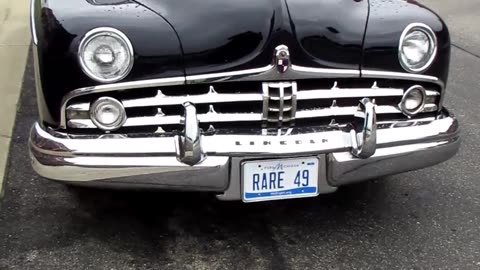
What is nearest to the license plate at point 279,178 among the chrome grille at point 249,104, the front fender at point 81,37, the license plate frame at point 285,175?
the license plate frame at point 285,175

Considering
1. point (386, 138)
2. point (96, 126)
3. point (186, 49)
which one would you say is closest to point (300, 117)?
point (386, 138)

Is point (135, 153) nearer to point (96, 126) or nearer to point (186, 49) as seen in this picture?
point (96, 126)

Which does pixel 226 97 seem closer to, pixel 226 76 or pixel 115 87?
pixel 226 76

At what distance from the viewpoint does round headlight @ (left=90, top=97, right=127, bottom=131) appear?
2.81m

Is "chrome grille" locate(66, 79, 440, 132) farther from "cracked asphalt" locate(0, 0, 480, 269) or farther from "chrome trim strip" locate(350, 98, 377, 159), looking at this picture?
"cracked asphalt" locate(0, 0, 480, 269)

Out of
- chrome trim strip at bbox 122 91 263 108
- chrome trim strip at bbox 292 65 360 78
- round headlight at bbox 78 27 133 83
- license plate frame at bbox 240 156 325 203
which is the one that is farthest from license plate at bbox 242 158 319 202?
round headlight at bbox 78 27 133 83

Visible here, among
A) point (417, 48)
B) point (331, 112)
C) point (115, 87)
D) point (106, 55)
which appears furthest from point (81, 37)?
point (417, 48)

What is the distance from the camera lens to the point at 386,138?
118 inches

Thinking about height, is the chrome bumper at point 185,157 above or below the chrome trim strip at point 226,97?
below

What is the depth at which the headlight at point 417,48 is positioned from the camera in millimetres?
3082

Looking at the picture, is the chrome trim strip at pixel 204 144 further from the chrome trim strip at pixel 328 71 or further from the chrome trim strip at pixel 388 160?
the chrome trim strip at pixel 328 71

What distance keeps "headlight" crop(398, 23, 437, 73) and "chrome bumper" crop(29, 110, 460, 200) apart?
40 cm

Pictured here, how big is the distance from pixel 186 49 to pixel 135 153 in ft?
1.67

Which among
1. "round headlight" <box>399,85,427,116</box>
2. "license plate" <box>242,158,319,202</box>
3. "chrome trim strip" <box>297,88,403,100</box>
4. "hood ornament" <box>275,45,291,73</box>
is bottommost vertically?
"license plate" <box>242,158,319,202</box>
